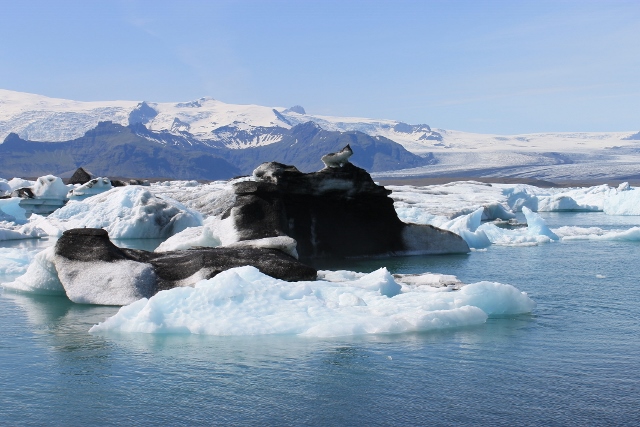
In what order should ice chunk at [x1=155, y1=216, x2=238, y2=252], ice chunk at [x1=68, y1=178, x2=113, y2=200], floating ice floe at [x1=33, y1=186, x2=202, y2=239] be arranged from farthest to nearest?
1. ice chunk at [x1=68, y1=178, x2=113, y2=200]
2. floating ice floe at [x1=33, y1=186, x2=202, y2=239]
3. ice chunk at [x1=155, y1=216, x2=238, y2=252]

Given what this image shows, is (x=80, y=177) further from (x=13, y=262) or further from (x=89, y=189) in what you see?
(x=13, y=262)

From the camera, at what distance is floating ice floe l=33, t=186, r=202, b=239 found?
24.9 m

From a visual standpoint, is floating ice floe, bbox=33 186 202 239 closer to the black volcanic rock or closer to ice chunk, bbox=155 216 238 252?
ice chunk, bbox=155 216 238 252

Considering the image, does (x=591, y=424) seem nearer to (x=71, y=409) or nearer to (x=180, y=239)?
(x=71, y=409)

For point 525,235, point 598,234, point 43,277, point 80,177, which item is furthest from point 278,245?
point 80,177

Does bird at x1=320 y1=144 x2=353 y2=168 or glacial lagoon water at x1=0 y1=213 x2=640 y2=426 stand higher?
bird at x1=320 y1=144 x2=353 y2=168

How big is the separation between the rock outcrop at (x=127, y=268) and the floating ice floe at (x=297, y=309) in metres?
1.33

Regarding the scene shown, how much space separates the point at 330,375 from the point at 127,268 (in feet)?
17.0

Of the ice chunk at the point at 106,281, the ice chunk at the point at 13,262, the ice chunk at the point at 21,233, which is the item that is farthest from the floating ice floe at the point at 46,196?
the ice chunk at the point at 106,281

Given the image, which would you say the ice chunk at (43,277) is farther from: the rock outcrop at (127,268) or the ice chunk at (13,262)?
the ice chunk at (13,262)

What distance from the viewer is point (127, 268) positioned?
11656 mm

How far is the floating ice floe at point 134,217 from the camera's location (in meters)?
24.9

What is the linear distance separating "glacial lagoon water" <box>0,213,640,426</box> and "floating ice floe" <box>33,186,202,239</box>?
46.3ft

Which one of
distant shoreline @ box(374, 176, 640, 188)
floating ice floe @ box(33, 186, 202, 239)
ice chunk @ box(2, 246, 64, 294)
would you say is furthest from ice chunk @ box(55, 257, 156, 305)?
distant shoreline @ box(374, 176, 640, 188)
